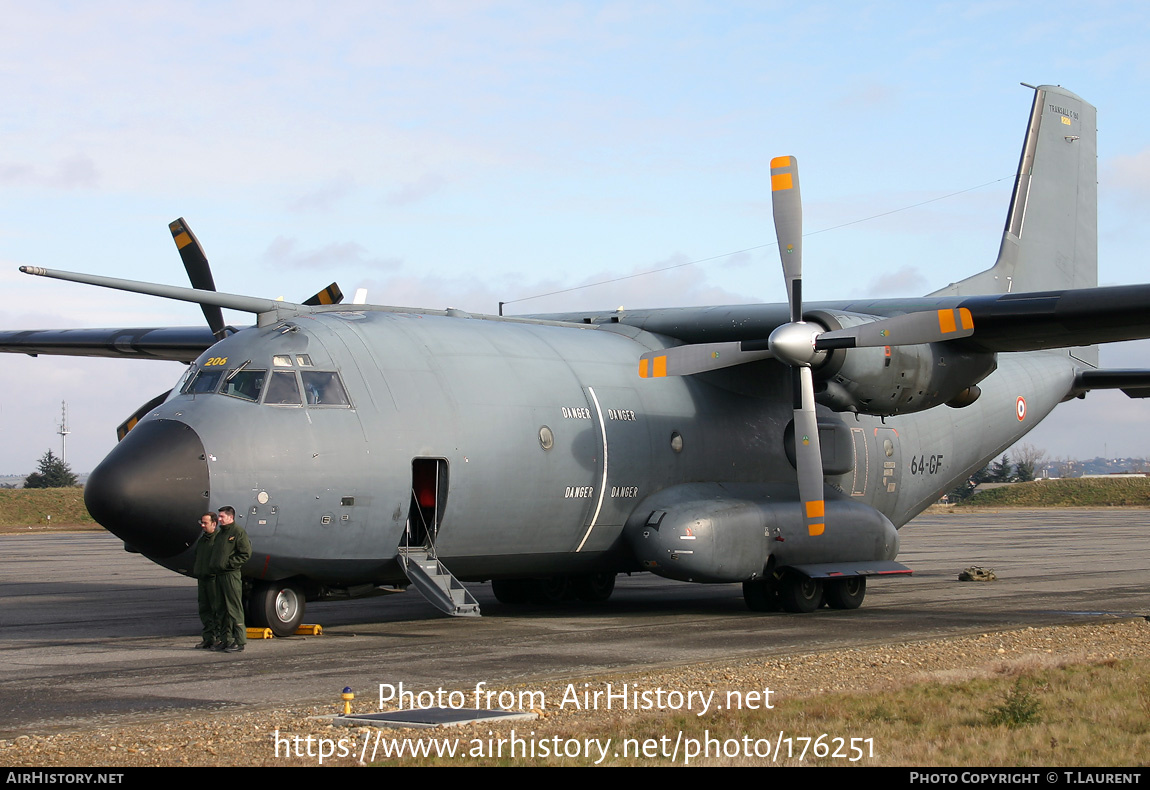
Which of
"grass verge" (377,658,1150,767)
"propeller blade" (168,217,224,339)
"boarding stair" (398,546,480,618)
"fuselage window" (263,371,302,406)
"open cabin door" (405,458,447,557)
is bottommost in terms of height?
"grass verge" (377,658,1150,767)

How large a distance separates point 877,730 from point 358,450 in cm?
697

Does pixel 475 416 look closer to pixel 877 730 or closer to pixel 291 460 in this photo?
pixel 291 460

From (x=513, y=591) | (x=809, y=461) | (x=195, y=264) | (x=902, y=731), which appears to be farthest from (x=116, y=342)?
(x=902, y=731)

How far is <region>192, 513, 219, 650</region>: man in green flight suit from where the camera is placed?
12.5 meters

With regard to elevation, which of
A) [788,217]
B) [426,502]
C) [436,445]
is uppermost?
[788,217]

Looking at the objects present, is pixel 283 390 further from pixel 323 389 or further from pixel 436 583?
pixel 436 583

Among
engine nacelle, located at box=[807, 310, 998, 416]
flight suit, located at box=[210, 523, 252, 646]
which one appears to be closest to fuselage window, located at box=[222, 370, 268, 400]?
flight suit, located at box=[210, 523, 252, 646]

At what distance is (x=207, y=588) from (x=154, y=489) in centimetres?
121

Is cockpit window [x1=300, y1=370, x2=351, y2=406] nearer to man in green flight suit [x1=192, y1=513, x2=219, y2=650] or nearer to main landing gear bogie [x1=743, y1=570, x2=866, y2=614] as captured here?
man in green flight suit [x1=192, y1=513, x2=219, y2=650]

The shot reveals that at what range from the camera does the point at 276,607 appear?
45.2 feet

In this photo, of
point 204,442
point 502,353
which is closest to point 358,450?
point 204,442

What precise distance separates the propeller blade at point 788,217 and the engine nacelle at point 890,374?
2.28 feet

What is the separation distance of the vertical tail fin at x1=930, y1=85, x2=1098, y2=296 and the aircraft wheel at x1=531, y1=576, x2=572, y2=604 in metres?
8.75

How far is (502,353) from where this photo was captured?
1560cm
